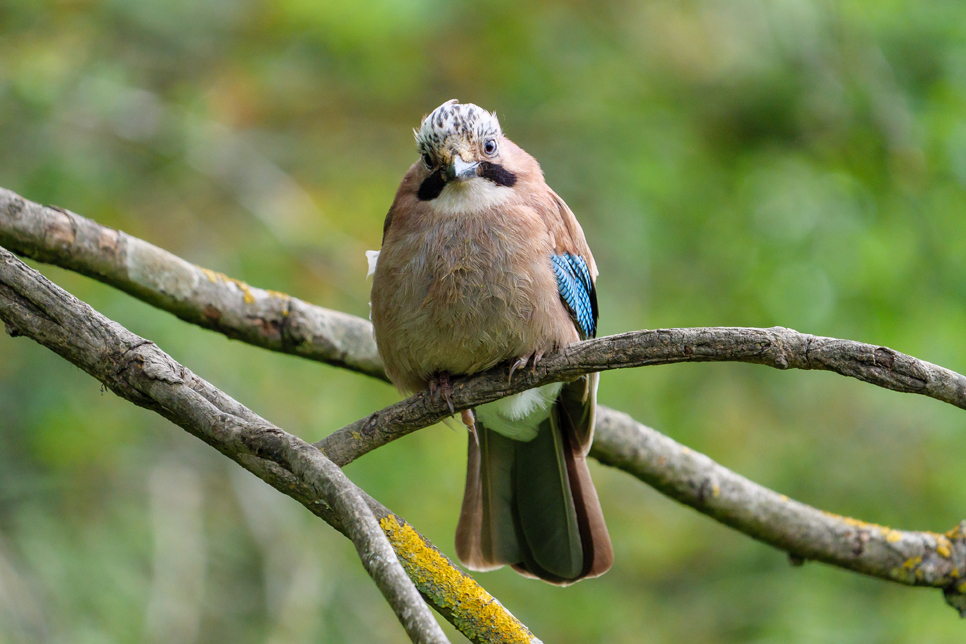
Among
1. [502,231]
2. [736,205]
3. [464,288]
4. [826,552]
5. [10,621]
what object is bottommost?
[10,621]

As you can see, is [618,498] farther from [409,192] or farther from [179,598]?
[409,192]

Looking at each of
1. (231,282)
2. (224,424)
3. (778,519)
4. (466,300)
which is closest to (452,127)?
(466,300)

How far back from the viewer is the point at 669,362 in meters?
2.74

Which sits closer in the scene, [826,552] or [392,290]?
[392,290]

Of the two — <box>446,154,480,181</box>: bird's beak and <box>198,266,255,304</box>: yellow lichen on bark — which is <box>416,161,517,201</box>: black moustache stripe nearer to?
<box>446,154,480,181</box>: bird's beak

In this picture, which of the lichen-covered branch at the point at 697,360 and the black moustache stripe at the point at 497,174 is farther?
the black moustache stripe at the point at 497,174

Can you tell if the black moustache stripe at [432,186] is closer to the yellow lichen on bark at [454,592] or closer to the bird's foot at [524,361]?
the bird's foot at [524,361]

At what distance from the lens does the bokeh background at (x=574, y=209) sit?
17.8ft

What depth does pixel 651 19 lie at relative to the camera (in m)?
7.45

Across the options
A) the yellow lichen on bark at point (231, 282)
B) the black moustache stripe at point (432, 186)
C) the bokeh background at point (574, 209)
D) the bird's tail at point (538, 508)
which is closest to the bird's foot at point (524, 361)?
the bird's tail at point (538, 508)

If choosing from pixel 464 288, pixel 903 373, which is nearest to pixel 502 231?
pixel 464 288

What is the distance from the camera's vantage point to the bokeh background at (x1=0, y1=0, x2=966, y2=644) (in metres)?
5.43

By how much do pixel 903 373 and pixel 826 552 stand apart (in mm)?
2617

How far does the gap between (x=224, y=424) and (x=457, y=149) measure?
1721mm
